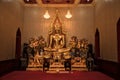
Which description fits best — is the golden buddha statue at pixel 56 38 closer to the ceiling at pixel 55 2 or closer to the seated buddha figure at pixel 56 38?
the seated buddha figure at pixel 56 38

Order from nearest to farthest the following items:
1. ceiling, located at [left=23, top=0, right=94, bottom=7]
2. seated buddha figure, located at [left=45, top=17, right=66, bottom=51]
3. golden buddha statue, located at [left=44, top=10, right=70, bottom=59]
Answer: golden buddha statue, located at [left=44, top=10, right=70, bottom=59]
ceiling, located at [left=23, top=0, right=94, bottom=7]
seated buddha figure, located at [left=45, top=17, right=66, bottom=51]

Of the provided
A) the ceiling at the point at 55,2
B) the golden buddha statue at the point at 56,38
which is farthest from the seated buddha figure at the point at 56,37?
the ceiling at the point at 55,2

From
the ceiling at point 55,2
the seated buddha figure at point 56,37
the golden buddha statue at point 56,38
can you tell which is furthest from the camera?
the seated buddha figure at point 56,37

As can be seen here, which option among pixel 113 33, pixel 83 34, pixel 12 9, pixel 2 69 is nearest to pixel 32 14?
pixel 12 9

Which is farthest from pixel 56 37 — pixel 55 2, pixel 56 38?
pixel 55 2

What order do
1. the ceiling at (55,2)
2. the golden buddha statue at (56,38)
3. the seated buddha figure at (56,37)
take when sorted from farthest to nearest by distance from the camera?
the seated buddha figure at (56,37) < the ceiling at (55,2) < the golden buddha statue at (56,38)

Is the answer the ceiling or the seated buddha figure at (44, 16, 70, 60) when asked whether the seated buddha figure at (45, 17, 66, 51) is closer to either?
the seated buddha figure at (44, 16, 70, 60)

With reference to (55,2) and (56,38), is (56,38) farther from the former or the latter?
(55,2)

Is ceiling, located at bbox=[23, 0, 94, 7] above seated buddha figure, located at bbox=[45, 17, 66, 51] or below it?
above

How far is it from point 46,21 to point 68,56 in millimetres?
3658

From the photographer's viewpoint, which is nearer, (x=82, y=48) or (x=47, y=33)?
(x=82, y=48)

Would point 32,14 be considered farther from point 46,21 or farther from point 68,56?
point 68,56

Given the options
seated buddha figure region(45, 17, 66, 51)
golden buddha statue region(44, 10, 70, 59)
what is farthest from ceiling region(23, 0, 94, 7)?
seated buddha figure region(45, 17, 66, 51)

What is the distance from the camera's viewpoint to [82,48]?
1317 cm
